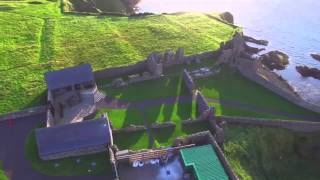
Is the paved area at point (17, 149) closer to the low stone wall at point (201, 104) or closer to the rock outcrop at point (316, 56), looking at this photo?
the low stone wall at point (201, 104)

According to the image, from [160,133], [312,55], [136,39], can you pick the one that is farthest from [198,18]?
[160,133]

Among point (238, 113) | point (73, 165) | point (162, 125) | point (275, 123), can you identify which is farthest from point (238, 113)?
point (73, 165)

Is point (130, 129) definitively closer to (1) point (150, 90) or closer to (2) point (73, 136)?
(2) point (73, 136)

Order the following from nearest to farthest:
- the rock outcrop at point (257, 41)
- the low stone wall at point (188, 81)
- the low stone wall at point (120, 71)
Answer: the low stone wall at point (188, 81) → the low stone wall at point (120, 71) → the rock outcrop at point (257, 41)

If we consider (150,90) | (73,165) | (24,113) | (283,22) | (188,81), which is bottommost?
(73,165)

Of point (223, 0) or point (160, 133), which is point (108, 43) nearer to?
point (160, 133)

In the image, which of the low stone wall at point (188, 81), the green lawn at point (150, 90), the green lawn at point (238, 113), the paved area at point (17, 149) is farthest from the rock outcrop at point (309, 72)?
the paved area at point (17, 149)

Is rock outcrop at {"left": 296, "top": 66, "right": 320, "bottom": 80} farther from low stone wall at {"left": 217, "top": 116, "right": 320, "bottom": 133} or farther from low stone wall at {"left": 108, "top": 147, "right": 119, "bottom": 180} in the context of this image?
low stone wall at {"left": 108, "top": 147, "right": 119, "bottom": 180}

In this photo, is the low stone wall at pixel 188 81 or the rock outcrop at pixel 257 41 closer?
the low stone wall at pixel 188 81
